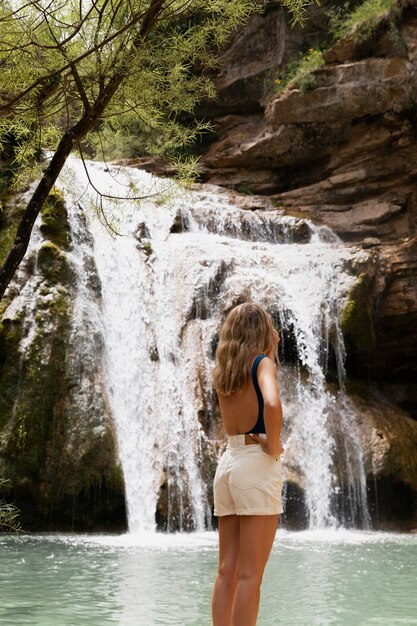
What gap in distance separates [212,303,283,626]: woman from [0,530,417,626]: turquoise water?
2127 mm

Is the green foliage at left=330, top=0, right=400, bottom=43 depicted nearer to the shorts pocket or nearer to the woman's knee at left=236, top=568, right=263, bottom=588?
the shorts pocket

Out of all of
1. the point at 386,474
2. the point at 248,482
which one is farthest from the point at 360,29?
the point at 248,482

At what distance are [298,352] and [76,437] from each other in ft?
15.4

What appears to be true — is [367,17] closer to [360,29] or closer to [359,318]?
[360,29]

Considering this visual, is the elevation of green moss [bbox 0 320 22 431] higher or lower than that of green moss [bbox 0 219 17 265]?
lower

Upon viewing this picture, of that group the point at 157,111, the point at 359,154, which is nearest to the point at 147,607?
the point at 157,111

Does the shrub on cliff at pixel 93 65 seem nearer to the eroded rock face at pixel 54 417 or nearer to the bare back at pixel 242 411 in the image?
the bare back at pixel 242 411

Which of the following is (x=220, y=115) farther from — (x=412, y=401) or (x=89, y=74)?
(x=89, y=74)

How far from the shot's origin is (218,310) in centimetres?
1426

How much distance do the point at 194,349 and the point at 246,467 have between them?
390 inches

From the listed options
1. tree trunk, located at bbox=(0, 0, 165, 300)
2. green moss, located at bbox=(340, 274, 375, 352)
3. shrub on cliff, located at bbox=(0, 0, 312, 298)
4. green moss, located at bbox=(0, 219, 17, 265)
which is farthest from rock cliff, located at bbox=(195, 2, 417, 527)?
tree trunk, located at bbox=(0, 0, 165, 300)

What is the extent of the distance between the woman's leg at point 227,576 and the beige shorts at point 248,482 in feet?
0.30

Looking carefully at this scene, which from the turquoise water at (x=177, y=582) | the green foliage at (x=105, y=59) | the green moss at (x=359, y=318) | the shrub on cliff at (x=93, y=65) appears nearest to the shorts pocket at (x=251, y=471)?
the shrub on cliff at (x=93, y=65)

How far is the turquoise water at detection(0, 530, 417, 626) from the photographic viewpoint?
19.4ft
